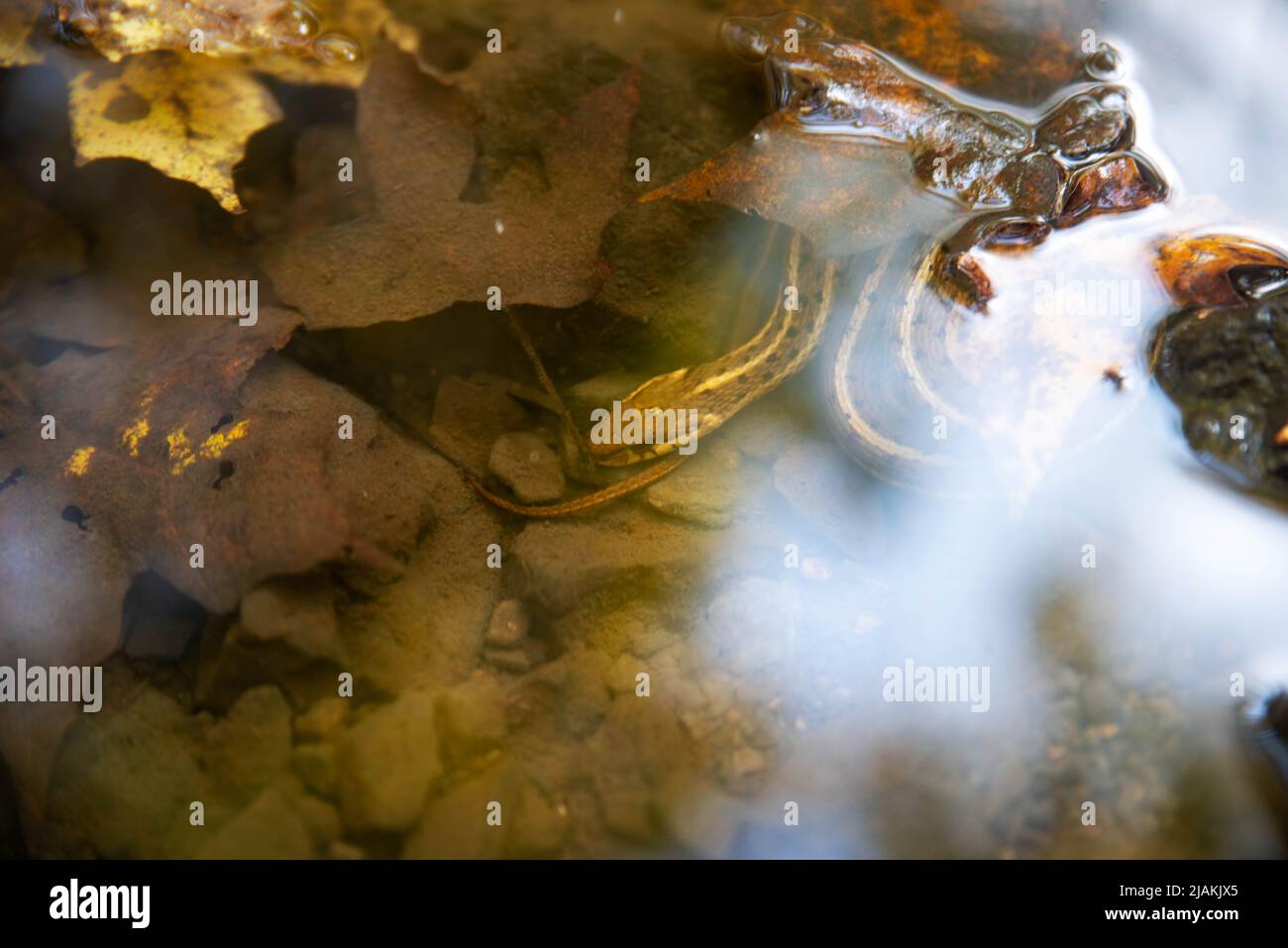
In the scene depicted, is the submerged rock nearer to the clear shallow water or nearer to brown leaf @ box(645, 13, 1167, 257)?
the clear shallow water

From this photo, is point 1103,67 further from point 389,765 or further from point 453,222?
point 389,765

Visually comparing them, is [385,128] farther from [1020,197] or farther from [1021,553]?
[1021,553]

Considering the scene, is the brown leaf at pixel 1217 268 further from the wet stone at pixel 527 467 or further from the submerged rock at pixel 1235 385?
the wet stone at pixel 527 467

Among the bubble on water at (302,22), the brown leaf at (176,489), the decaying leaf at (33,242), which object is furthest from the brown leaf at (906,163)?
the decaying leaf at (33,242)

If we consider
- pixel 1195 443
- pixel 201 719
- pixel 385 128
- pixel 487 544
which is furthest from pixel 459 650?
pixel 1195 443

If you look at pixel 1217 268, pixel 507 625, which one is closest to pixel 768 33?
pixel 1217 268
